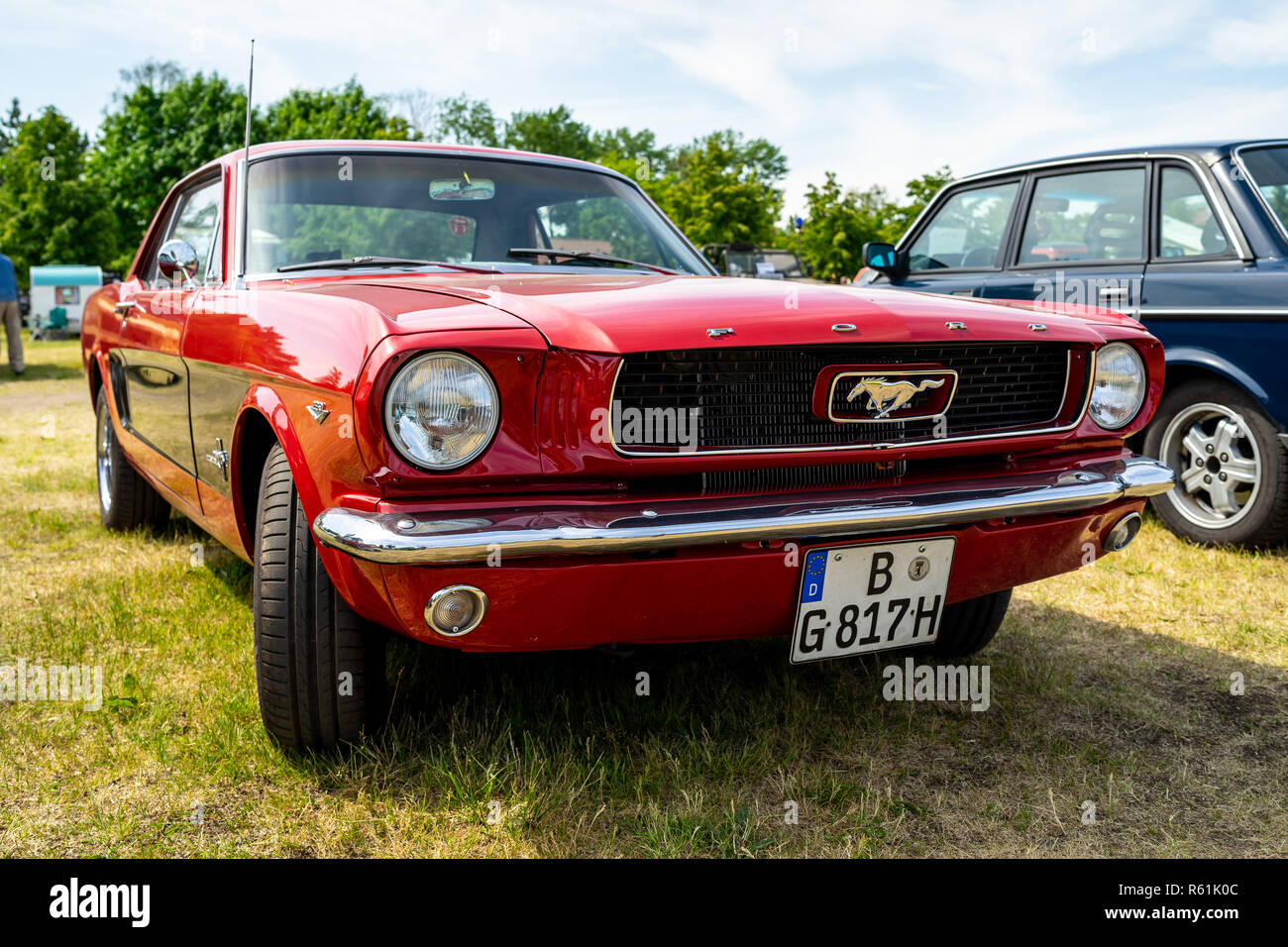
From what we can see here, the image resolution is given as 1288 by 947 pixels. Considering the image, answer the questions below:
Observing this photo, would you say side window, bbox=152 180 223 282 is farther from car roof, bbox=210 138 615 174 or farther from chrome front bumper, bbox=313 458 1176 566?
chrome front bumper, bbox=313 458 1176 566

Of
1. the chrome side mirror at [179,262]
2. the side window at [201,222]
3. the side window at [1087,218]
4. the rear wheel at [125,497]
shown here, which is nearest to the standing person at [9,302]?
the rear wheel at [125,497]

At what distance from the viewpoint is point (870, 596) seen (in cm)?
217

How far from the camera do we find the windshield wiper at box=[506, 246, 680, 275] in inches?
122

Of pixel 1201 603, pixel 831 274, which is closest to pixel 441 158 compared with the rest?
pixel 1201 603

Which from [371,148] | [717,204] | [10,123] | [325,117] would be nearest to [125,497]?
[371,148]

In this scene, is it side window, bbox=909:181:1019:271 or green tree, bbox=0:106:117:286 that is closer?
side window, bbox=909:181:1019:271

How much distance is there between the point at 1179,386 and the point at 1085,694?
214cm

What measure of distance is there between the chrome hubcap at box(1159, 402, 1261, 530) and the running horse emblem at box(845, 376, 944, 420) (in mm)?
2716

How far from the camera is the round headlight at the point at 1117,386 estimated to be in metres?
2.59

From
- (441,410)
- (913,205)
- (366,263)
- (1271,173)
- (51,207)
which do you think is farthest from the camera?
(51,207)

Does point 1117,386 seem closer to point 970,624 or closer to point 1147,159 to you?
point 970,624

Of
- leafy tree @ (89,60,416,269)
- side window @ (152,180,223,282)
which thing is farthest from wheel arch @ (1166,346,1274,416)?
leafy tree @ (89,60,416,269)

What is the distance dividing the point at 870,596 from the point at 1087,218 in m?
3.66
